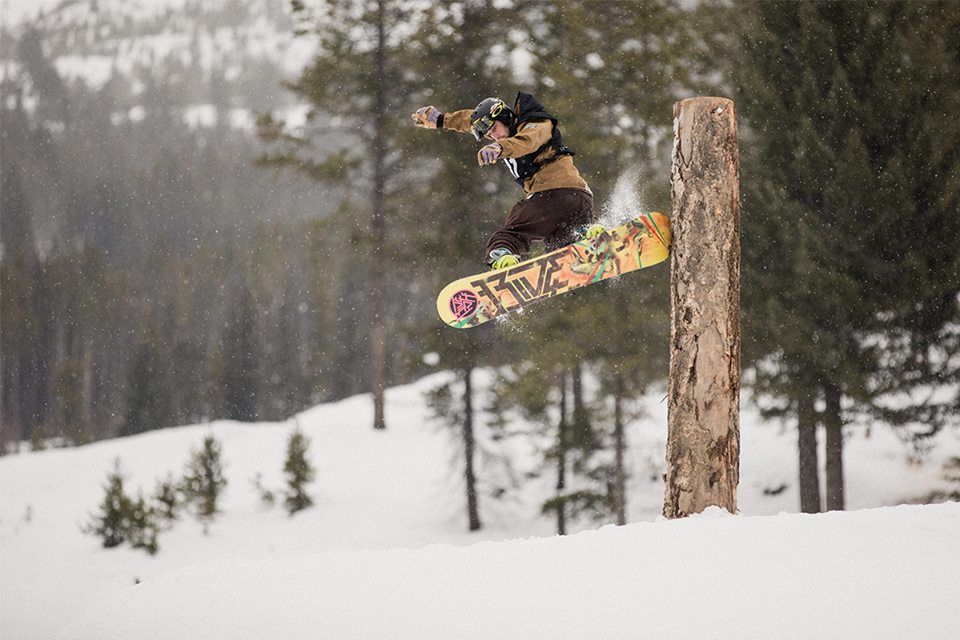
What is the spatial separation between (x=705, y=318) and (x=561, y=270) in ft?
Result: 4.31

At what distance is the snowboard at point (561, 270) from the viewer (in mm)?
5965

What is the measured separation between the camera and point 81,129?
111 metres

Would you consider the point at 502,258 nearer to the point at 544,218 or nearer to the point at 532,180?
the point at 544,218

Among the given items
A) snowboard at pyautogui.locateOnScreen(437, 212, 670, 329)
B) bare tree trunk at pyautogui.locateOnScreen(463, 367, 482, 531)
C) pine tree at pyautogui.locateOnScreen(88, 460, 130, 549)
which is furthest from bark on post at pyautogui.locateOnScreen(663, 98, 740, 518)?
pine tree at pyautogui.locateOnScreen(88, 460, 130, 549)

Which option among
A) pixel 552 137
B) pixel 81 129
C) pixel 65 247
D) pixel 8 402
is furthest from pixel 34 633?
pixel 81 129

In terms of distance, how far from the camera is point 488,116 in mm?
5617

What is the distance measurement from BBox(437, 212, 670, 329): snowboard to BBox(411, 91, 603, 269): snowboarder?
0.13 meters

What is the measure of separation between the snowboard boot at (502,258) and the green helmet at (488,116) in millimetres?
894

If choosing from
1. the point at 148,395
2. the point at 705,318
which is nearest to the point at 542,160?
the point at 705,318

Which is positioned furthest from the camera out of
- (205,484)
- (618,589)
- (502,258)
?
(205,484)

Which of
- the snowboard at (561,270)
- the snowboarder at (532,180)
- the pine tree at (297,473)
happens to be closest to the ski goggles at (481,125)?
the snowboarder at (532,180)

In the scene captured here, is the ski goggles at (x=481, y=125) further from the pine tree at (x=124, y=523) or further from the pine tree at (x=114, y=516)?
the pine tree at (x=114, y=516)

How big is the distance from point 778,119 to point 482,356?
6276 millimetres

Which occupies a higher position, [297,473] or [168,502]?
[297,473]
